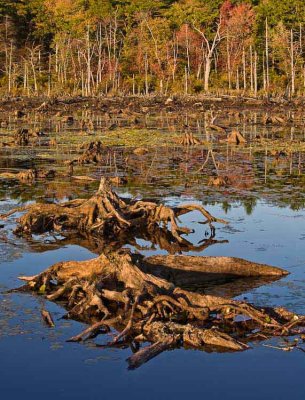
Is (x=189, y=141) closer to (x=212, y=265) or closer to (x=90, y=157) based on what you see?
(x=90, y=157)

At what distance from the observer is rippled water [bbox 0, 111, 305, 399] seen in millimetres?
8227

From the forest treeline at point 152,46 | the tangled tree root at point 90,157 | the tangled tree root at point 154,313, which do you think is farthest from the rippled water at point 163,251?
the forest treeline at point 152,46

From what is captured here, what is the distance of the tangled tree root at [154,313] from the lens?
9.04 m

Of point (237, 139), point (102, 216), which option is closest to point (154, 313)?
point (102, 216)

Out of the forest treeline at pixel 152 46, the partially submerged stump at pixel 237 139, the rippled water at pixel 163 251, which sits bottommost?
the rippled water at pixel 163 251

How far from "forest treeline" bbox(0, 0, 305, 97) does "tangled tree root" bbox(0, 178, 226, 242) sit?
181 feet

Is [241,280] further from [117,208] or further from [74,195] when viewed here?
[74,195]

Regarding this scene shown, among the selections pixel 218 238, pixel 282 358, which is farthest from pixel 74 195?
pixel 282 358

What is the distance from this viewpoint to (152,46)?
83188 mm

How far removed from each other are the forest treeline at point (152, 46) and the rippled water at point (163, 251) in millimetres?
47605

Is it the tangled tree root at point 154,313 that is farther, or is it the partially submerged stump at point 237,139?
the partially submerged stump at point 237,139

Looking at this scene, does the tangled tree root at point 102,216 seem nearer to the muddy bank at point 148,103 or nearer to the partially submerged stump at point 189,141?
the partially submerged stump at point 189,141

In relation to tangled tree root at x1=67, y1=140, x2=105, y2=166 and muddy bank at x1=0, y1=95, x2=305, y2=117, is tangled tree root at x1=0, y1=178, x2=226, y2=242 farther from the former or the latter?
muddy bank at x1=0, y1=95, x2=305, y2=117

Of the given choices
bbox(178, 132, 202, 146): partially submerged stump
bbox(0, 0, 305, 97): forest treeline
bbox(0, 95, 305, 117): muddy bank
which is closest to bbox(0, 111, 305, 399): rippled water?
bbox(178, 132, 202, 146): partially submerged stump
